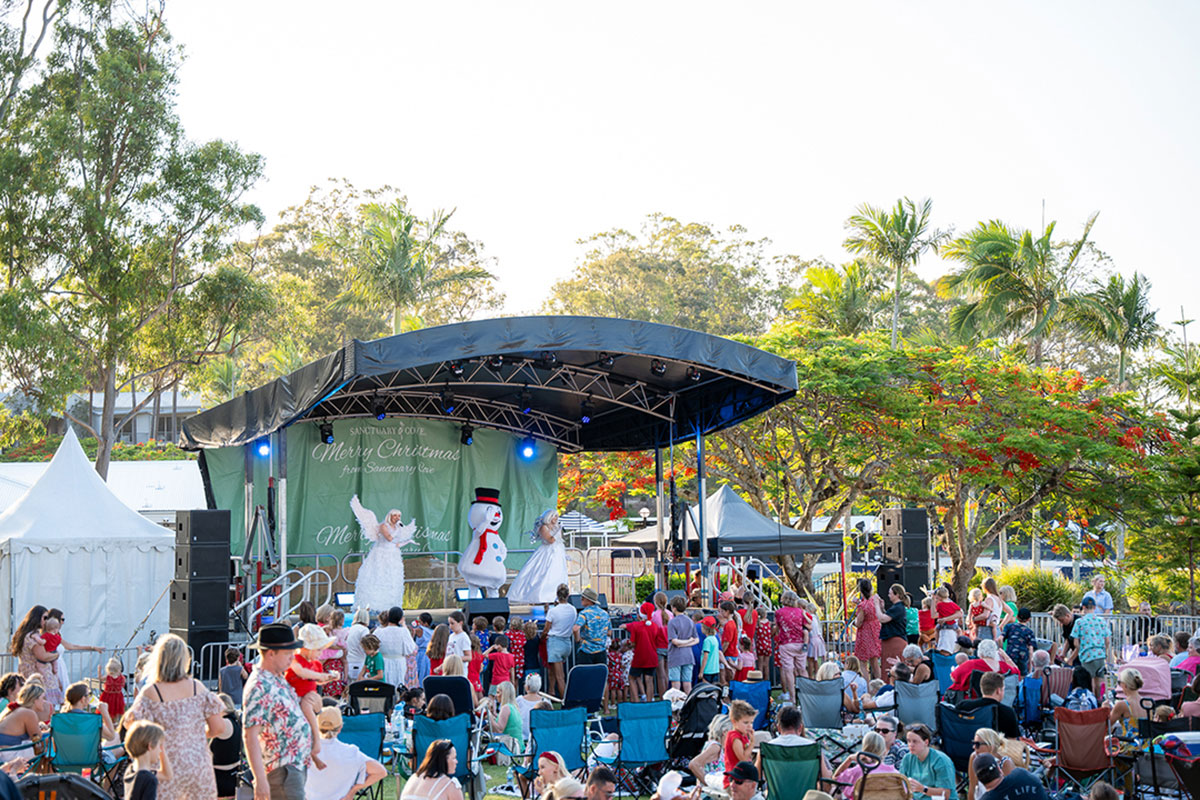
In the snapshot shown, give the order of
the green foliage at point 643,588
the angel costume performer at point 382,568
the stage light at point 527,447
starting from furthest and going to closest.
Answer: the green foliage at point 643,588, the stage light at point 527,447, the angel costume performer at point 382,568

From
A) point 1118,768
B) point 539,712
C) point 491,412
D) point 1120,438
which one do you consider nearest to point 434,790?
point 539,712

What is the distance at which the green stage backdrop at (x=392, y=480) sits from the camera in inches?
673

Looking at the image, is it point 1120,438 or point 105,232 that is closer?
point 1120,438

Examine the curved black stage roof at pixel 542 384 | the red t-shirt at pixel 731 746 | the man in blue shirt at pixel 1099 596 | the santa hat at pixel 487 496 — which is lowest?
the red t-shirt at pixel 731 746

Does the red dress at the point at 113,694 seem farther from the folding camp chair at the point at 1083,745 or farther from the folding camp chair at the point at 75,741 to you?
the folding camp chair at the point at 1083,745

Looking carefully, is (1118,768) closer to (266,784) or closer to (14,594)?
(266,784)

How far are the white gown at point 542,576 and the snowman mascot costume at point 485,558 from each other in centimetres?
47

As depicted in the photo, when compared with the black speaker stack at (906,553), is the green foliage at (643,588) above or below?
below

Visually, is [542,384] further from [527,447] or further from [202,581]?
[202,581]

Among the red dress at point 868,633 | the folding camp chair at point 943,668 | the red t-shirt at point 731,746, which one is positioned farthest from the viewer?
the red dress at point 868,633

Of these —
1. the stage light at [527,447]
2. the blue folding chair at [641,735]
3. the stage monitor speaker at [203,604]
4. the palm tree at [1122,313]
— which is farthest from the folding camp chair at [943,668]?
the palm tree at [1122,313]

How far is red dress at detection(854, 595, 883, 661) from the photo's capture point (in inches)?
446

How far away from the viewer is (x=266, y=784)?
495 centimetres

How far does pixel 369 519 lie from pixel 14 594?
4276 millimetres
